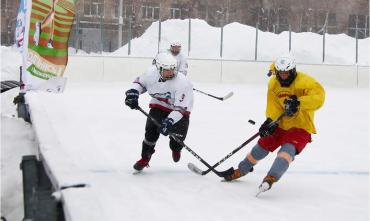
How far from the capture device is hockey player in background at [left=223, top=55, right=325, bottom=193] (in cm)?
484

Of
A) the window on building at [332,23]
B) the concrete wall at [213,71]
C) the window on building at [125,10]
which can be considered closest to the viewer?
the concrete wall at [213,71]

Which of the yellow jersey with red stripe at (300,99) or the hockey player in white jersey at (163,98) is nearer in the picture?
the yellow jersey with red stripe at (300,99)

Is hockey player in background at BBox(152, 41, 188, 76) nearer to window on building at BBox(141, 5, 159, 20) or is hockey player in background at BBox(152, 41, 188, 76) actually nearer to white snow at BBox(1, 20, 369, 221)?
white snow at BBox(1, 20, 369, 221)

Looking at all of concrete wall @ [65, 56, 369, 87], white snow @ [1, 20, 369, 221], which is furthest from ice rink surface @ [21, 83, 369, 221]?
concrete wall @ [65, 56, 369, 87]

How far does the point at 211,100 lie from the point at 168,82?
785 centimetres

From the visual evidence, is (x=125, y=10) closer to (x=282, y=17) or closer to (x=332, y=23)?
(x=282, y=17)

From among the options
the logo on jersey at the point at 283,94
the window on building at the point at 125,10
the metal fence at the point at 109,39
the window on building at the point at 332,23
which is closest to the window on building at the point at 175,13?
the window on building at the point at 125,10

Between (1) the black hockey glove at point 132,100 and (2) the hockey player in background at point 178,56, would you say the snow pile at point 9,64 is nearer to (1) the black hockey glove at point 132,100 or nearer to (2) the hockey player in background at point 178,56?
(2) the hockey player in background at point 178,56

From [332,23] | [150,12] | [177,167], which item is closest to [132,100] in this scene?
[177,167]

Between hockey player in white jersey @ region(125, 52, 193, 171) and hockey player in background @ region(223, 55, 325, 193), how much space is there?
70cm

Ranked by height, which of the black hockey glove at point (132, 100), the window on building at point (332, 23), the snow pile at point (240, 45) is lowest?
the black hockey glove at point (132, 100)

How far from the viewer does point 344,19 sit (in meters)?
Answer: 34.7

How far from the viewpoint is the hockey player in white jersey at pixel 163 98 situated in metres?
5.39

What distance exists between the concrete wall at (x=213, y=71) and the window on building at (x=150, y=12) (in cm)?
1425
